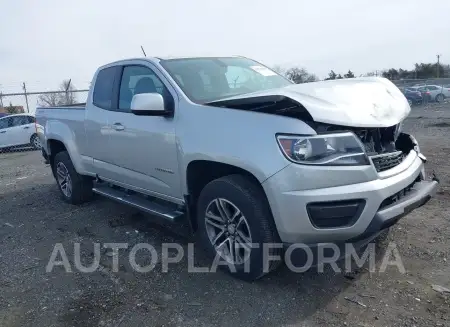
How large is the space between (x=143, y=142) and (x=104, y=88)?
4.35 feet

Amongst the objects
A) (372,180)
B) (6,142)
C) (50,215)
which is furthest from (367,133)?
(6,142)

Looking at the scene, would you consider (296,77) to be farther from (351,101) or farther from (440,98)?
(440,98)

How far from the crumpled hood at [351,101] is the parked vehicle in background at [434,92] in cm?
2611

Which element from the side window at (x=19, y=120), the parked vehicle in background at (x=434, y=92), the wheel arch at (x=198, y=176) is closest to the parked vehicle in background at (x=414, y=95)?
the parked vehicle in background at (x=434, y=92)

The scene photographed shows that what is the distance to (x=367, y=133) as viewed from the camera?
328 centimetres

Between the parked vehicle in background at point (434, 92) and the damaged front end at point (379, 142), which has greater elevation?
the damaged front end at point (379, 142)

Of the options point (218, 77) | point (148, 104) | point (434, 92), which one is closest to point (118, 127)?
point (148, 104)

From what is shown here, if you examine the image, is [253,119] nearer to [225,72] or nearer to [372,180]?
[372,180]

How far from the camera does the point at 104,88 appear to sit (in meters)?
5.13

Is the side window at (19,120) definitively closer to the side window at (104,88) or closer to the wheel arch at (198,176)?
the side window at (104,88)

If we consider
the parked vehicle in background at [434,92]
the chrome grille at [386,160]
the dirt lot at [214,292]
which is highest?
the chrome grille at [386,160]

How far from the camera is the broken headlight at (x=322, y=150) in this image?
295 cm

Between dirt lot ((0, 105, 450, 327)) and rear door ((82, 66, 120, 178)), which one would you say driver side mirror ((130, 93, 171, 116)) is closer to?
rear door ((82, 66, 120, 178))

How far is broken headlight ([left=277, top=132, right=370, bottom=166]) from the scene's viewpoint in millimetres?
2949
